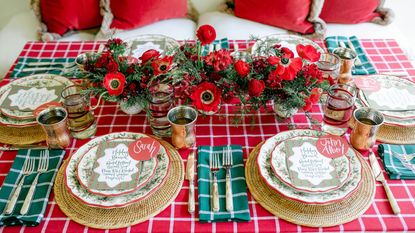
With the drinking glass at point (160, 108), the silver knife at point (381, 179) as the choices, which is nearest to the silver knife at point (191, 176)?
the drinking glass at point (160, 108)

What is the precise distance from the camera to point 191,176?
40.3 inches

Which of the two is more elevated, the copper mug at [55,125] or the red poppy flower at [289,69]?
the red poppy flower at [289,69]

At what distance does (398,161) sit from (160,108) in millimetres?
637

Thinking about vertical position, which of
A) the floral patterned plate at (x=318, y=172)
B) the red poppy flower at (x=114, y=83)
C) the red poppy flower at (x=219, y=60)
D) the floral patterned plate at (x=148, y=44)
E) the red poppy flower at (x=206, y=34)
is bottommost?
the floral patterned plate at (x=148, y=44)

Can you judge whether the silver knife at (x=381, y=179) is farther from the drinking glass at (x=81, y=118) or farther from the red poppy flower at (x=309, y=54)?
the drinking glass at (x=81, y=118)

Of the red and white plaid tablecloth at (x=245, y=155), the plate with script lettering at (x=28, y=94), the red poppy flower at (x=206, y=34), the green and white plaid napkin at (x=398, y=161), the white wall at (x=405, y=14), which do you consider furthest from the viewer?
the white wall at (x=405, y=14)

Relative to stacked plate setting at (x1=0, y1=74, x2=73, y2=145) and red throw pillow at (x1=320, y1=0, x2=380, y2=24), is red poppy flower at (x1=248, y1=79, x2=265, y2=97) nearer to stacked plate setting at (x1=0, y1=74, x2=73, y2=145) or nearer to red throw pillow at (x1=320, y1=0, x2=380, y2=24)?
stacked plate setting at (x1=0, y1=74, x2=73, y2=145)

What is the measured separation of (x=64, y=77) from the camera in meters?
A: 1.38

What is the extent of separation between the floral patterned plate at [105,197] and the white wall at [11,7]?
1669 mm

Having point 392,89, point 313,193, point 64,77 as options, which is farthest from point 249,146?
point 64,77

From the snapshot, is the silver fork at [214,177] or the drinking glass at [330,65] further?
the drinking glass at [330,65]

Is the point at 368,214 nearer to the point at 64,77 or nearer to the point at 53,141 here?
the point at 53,141

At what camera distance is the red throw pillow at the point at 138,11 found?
79.0 inches

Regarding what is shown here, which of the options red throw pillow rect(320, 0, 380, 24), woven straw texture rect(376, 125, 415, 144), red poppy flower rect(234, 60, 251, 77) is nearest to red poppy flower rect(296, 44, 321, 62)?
red poppy flower rect(234, 60, 251, 77)
